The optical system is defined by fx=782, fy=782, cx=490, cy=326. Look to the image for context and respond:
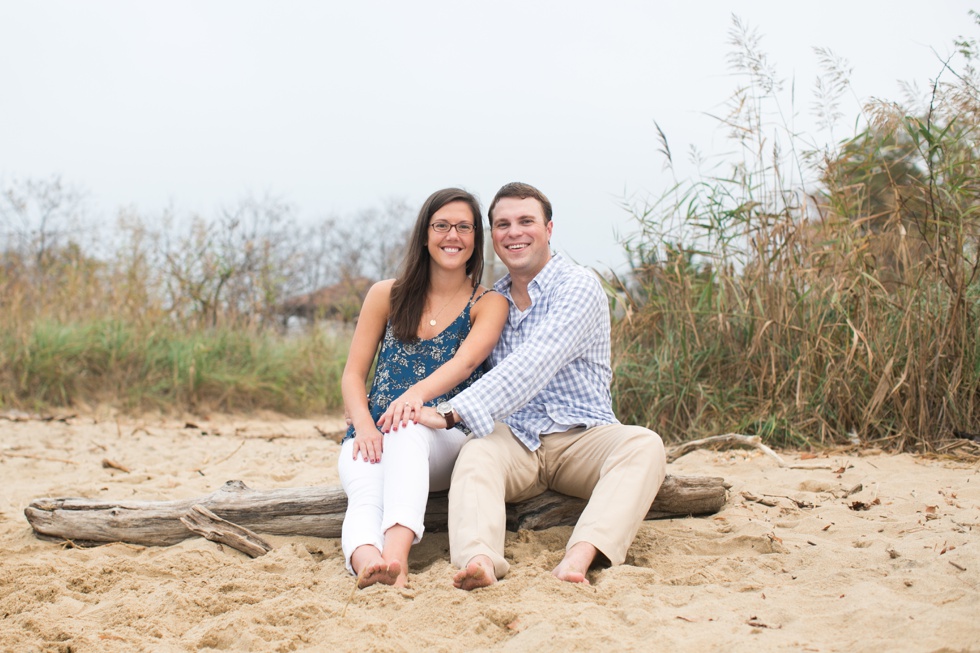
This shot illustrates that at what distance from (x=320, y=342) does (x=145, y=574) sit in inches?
193

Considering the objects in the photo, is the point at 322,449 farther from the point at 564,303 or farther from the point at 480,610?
the point at 480,610

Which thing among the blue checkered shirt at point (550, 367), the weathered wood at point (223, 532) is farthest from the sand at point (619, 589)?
the blue checkered shirt at point (550, 367)

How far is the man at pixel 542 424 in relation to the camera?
224 centimetres

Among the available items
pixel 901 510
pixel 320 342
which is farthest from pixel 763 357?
pixel 320 342

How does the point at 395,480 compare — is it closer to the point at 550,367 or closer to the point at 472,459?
the point at 472,459

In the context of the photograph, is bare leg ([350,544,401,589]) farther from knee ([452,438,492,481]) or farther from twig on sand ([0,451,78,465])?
twig on sand ([0,451,78,465])

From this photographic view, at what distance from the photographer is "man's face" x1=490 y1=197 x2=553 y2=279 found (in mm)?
2785

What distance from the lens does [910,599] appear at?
1.79 m

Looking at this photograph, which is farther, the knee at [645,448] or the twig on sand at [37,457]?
the twig on sand at [37,457]

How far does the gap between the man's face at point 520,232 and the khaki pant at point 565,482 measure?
59 cm

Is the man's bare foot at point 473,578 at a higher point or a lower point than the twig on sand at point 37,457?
higher

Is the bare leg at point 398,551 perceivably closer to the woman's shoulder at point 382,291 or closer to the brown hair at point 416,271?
the brown hair at point 416,271

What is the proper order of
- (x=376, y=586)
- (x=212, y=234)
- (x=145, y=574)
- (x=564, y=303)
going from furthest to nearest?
(x=212, y=234), (x=564, y=303), (x=145, y=574), (x=376, y=586)

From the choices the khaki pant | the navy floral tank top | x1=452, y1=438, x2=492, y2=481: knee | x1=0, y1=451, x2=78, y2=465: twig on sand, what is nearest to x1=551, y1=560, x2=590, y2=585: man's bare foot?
the khaki pant
